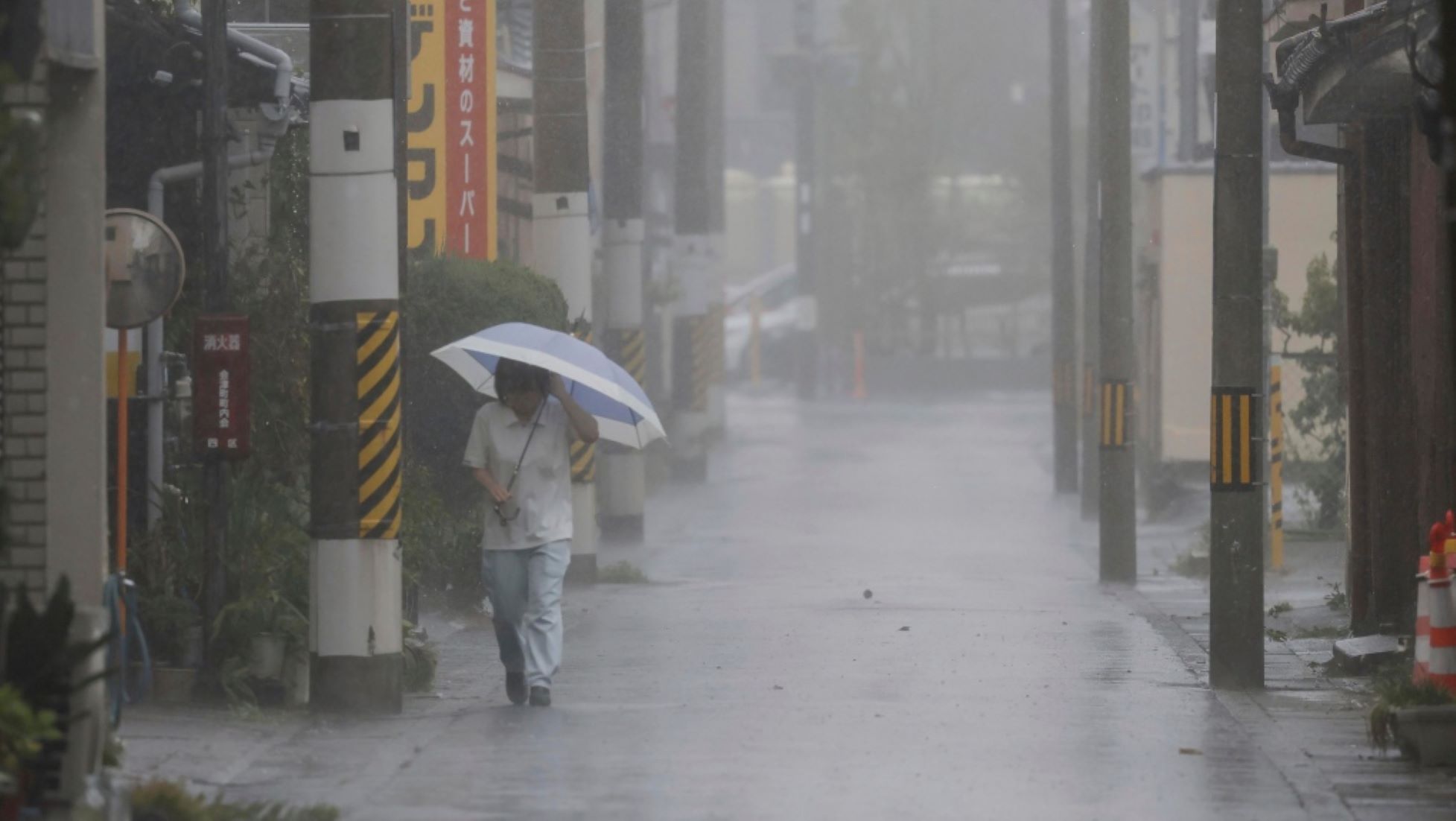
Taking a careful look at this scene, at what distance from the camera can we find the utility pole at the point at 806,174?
160 ft

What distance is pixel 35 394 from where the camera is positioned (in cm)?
878

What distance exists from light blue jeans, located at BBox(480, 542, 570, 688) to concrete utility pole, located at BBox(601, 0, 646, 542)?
11702mm

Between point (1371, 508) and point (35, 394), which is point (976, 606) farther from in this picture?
point (35, 394)

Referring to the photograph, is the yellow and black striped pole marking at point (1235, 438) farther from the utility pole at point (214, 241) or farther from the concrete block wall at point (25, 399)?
the concrete block wall at point (25, 399)

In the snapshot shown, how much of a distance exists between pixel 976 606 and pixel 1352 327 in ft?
13.5

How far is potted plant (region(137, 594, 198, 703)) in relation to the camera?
37.2 feet

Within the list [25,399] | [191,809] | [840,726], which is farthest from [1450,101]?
[840,726]

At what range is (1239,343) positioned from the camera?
12.4m

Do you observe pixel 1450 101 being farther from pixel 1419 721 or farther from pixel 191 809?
pixel 191 809

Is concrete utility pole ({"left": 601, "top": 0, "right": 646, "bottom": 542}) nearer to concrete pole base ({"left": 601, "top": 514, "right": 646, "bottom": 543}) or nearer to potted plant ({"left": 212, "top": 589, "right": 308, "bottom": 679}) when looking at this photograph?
concrete pole base ({"left": 601, "top": 514, "right": 646, "bottom": 543})

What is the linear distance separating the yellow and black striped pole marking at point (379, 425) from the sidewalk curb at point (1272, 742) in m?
4.09

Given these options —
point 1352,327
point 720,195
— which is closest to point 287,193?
point 1352,327

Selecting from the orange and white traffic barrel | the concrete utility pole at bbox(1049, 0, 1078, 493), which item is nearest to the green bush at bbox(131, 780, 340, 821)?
the orange and white traffic barrel

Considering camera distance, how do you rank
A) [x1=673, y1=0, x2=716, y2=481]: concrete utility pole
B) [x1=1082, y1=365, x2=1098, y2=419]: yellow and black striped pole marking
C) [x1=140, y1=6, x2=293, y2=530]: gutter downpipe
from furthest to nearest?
[x1=673, y1=0, x2=716, y2=481]: concrete utility pole → [x1=1082, y1=365, x2=1098, y2=419]: yellow and black striped pole marking → [x1=140, y1=6, x2=293, y2=530]: gutter downpipe
